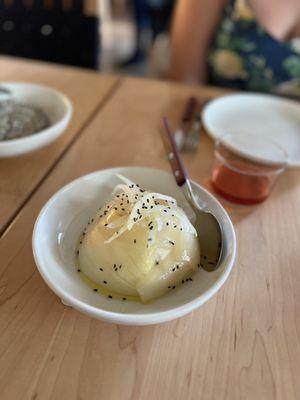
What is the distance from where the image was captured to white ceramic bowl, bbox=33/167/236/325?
47 cm

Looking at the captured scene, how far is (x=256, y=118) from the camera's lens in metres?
1.09

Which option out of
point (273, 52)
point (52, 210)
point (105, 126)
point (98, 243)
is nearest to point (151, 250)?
point (98, 243)

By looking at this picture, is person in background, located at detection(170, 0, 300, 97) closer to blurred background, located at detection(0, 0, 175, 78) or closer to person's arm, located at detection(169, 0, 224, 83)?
person's arm, located at detection(169, 0, 224, 83)

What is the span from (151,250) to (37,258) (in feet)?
0.50

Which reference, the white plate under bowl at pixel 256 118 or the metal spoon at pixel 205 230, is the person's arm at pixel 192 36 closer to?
the white plate under bowl at pixel 256 118

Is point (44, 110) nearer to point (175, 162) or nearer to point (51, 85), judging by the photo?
point (51, 85)

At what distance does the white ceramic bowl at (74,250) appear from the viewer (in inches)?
18.5

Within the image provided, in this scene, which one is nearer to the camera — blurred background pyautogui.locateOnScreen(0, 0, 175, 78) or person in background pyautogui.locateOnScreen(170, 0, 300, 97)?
person in background pyautogui.locateOnScreen(170, 0, 300, 97)

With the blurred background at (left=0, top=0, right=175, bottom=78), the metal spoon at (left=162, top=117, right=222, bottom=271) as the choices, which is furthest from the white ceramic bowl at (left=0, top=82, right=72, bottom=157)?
the blurred background at (left=0, top=0, right=175, bottom=78)

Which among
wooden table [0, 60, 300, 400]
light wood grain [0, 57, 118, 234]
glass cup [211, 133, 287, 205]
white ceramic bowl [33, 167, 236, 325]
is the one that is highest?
white ceramic bowl [33, 167, 236, 325]

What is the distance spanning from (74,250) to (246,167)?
0.45 metres

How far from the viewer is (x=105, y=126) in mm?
988

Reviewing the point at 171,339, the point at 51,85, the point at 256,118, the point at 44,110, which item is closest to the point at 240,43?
the point at 256,118

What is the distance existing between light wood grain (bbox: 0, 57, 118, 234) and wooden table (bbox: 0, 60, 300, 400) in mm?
32
